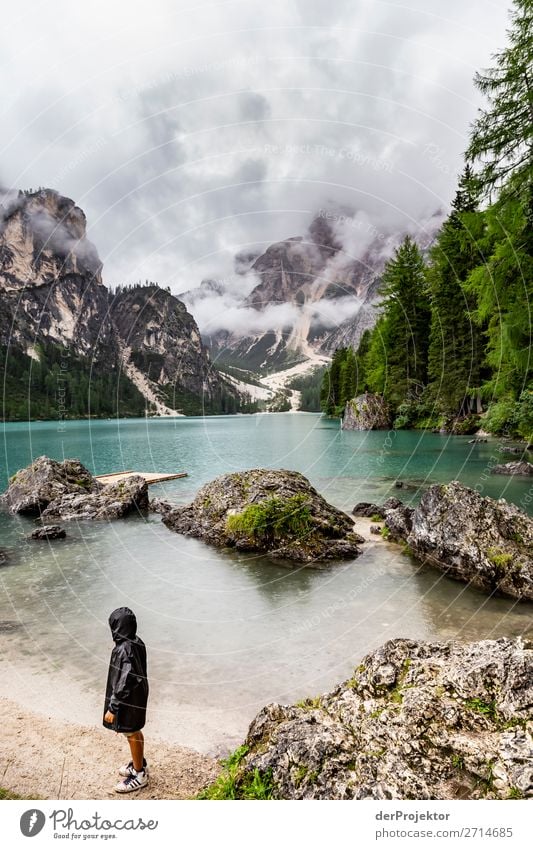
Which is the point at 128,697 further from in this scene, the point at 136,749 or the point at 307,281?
the point at 307,281

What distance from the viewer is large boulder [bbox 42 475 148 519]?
1955cm

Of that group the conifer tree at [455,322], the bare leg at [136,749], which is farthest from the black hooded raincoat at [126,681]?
the conifer tree at [455,322]

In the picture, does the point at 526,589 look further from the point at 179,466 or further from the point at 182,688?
the point at 179,466

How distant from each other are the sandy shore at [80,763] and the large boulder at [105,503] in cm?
1392

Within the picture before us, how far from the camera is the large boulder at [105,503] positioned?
1955cm

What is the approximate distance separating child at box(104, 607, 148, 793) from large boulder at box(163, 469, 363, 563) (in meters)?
8.93

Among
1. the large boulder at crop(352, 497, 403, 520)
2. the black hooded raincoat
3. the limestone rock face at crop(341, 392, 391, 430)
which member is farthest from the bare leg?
the limestone rock face at crop(341, 392, 391, 430)

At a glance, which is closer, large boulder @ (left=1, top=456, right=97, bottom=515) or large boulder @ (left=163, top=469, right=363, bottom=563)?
large boulder @ (left=163, top=469, right=363, bottom=563)

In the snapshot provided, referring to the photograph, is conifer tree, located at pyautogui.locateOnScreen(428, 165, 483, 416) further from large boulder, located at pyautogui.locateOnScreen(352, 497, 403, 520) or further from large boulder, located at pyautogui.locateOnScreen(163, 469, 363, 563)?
large boulder, located at pyautogui.locateOnScreen(163, 469, 363, 563)

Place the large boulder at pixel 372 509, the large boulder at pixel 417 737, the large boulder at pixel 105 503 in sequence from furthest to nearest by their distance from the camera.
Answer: the large boulder at pixel 105 503 → the large boulder at pixel 372 509 → the large boulder at pixel 417 737

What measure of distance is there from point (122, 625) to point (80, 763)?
1.75 metres

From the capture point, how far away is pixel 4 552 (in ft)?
48.9

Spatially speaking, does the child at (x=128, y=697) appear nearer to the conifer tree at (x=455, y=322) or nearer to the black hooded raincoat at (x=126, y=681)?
the black hooded raincoat at (x=126, y=681)
